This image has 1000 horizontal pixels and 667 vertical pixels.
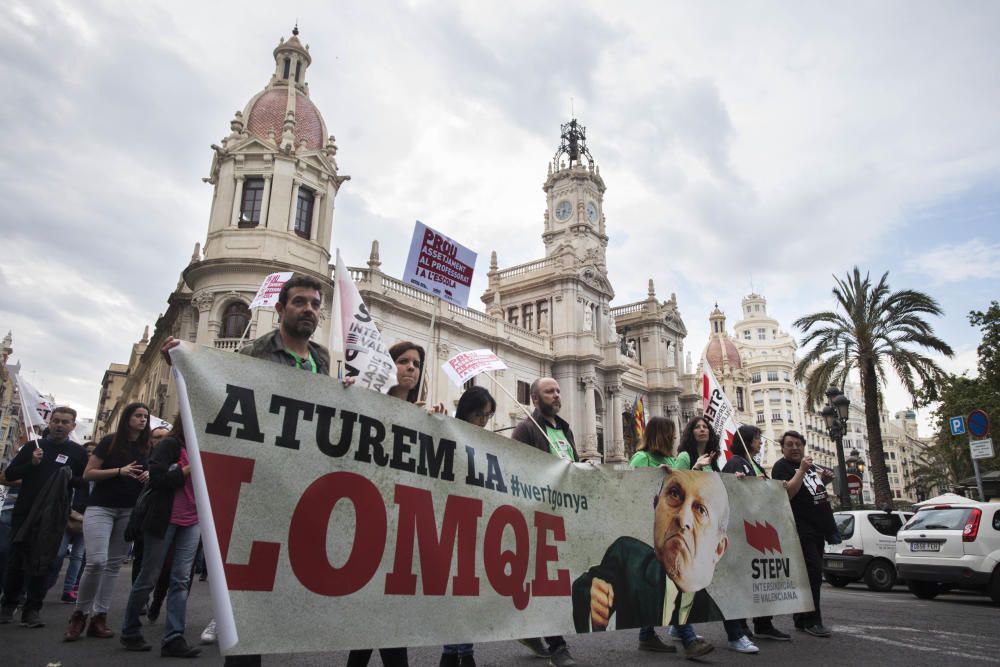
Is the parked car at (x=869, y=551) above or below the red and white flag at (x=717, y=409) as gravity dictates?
below

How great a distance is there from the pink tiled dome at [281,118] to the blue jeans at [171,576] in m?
24.5

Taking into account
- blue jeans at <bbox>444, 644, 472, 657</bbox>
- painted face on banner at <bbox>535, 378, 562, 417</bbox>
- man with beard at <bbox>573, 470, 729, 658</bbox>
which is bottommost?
blue jeans at <bbox>444, 644, 472, 657</bbox>

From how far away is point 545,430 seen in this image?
549cm

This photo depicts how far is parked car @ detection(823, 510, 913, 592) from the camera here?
12.6 m

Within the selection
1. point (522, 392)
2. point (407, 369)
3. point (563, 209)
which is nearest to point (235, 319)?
point (522, 392)

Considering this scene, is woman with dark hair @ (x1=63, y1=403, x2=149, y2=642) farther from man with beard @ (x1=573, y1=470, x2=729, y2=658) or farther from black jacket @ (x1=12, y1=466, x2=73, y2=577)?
man with beard @ (x1=573, y1=470, x2=729, y2=658)

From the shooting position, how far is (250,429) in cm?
312

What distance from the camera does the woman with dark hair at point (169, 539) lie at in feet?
16.9

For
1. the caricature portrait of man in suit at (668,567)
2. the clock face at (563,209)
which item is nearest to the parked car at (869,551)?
the caricature portrait of man in suit at (668,567)

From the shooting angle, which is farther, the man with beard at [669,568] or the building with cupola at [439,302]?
the building with cupola at [439,302]

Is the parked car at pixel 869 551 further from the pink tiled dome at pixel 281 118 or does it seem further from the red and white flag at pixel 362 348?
the pink tiled dome at pixel 281 118

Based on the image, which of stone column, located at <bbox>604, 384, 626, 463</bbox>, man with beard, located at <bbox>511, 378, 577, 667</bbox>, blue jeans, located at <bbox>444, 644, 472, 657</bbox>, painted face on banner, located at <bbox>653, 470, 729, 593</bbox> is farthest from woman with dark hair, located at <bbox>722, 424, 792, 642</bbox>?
stone column, located at <bbox>604, 384, 626, 463</bbox>

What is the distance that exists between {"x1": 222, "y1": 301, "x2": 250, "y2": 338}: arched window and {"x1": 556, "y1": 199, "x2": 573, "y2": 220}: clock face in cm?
3007

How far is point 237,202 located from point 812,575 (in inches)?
976
